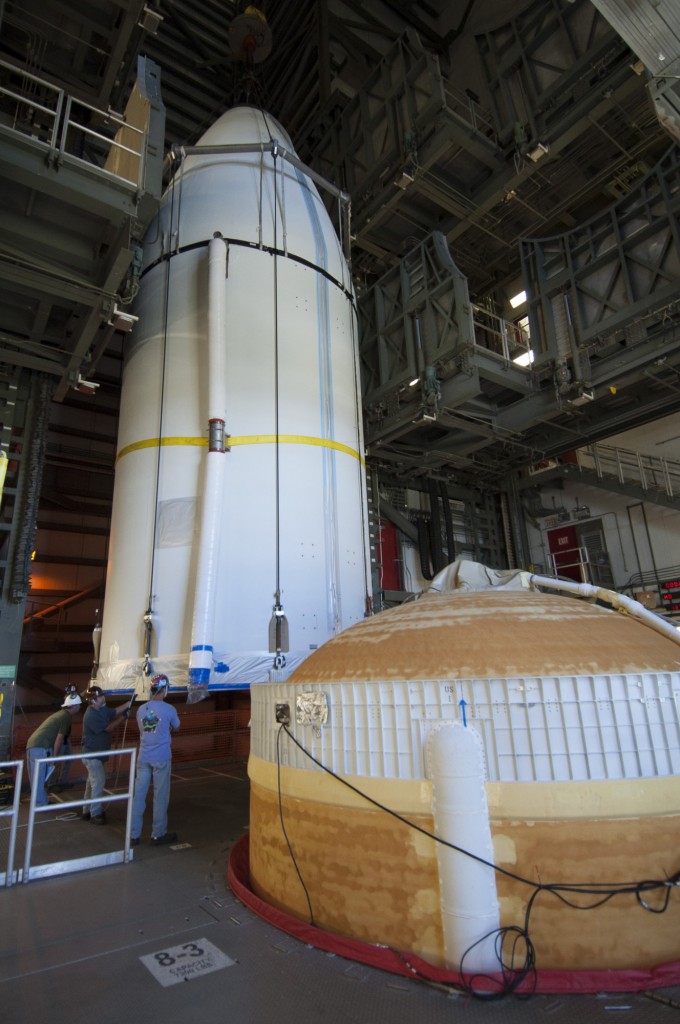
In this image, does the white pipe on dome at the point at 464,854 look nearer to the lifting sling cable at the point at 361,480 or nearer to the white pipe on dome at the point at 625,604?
the white pipe on dome at the point at 625,604

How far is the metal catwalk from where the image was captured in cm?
270

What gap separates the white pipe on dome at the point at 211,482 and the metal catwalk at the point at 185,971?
2283 millimetres

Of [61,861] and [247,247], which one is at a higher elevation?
[247,247]

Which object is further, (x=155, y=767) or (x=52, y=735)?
(x=52, y=735)

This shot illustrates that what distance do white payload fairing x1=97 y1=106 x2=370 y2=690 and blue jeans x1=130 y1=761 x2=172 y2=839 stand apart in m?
1.05

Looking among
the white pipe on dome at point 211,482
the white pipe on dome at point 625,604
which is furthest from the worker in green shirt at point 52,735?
the white pipe on dome at point 625,604

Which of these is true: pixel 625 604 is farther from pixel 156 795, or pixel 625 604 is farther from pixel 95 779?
pixel 95 779

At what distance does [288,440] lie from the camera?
7.97m

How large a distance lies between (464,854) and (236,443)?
5958 millimetres

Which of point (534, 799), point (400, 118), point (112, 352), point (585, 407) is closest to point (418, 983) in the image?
point (534, 799)

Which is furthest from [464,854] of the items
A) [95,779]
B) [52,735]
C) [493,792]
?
[52,735]

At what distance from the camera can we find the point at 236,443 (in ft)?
25.3

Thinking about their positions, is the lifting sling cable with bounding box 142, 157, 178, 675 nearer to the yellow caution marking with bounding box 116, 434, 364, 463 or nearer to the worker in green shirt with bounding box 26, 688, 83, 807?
the yellow caution marking with bounding box 116, 434, 364, 463

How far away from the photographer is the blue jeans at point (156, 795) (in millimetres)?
5855
